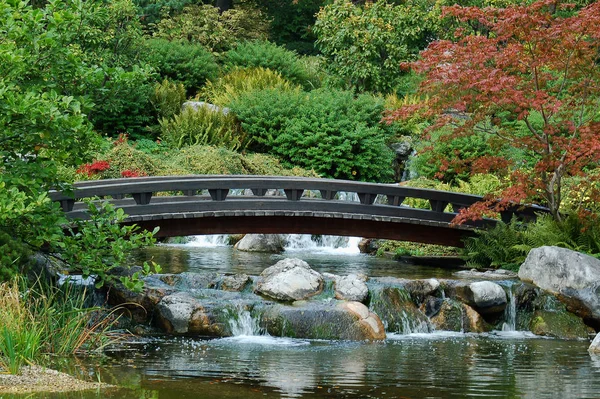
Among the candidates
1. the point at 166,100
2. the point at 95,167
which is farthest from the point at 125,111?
the point at 95,167

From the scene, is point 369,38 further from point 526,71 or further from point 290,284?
point 290,284

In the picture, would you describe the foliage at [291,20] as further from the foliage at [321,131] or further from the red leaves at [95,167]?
the red leaves at [95,167]

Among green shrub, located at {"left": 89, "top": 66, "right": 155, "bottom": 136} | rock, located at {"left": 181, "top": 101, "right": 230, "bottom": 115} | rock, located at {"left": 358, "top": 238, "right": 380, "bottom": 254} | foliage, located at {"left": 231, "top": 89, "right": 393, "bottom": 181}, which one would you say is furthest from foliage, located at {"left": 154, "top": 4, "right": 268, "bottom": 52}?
rock, located at {"left": 358, "top": 238, "right": 380, "bottom": 254}

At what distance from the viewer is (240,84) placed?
28219 mm

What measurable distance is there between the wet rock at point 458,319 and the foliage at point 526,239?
280 centimetres

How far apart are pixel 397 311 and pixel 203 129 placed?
1296cm

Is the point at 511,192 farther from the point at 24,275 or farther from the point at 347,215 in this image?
the point at 24,275

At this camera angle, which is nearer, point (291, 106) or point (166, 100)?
point (291, 106)

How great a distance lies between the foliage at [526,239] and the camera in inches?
624

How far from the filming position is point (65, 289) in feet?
38.8

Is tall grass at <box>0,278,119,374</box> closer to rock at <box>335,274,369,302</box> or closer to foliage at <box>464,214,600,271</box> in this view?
rock at <box>335,274,369,302</box>

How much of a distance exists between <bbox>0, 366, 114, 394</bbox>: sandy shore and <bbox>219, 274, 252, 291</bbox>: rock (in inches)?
188

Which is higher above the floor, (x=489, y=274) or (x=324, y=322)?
(x=489, y=274)

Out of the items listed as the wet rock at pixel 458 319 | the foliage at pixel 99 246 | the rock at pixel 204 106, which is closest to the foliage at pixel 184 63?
the rock at pixel 204 106
